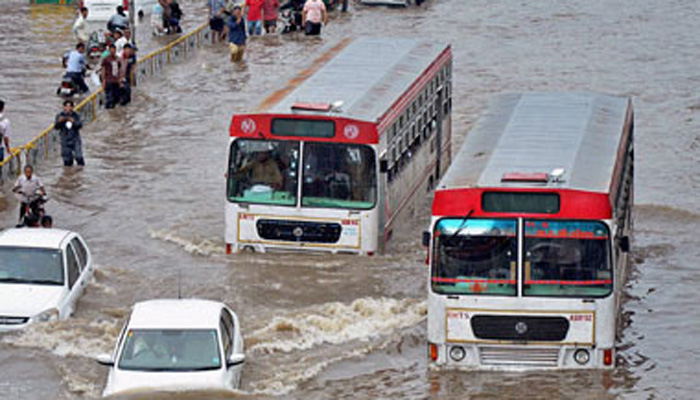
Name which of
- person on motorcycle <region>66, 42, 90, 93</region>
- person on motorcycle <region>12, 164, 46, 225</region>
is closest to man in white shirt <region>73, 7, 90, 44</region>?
person on motorcycle <region>66, 42, 90, 93</region>

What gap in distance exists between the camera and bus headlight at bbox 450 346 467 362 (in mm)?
16078

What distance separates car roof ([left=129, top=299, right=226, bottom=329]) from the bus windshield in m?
2.48

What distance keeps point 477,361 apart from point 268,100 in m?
6.84

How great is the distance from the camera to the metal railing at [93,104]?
27484 millimetres

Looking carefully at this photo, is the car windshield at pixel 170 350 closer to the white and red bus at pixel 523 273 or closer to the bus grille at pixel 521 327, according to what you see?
the white and red bus at pixel 523 273

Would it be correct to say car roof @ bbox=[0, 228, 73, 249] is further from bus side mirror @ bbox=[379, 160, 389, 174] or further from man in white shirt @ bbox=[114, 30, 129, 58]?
man in white shirt @ bbox=[114, 30, 129, 58]

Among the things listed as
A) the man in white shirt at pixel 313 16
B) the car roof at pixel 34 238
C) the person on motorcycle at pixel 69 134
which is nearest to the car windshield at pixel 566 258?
the car roof at pixel 34 238

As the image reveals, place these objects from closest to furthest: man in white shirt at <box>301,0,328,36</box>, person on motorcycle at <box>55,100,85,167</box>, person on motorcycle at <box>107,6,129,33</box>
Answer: person on motorcycle at <box>55,100,85,167</box>, person on motorcycle at <box>107,6,129,33</box>, man in white shirt at <box>301,0,328,36</box>

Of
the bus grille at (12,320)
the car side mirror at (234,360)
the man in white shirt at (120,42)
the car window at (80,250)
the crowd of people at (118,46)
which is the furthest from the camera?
the man in white shirt at (120,42)

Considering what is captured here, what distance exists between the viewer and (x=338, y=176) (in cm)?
2075

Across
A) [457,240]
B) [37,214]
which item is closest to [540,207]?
[457,240]

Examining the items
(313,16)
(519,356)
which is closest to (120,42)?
(313,16)

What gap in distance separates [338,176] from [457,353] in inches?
205

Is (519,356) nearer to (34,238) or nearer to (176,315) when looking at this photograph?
(176,315)
